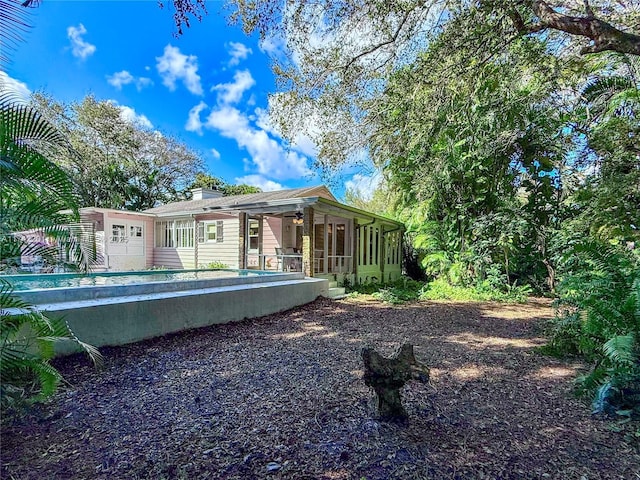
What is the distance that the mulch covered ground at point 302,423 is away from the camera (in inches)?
91.9

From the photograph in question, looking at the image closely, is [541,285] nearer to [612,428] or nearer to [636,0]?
[636,0]

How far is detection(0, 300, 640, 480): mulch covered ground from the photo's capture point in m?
2.33

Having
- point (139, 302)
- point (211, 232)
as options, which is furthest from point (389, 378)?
point (211, 232)

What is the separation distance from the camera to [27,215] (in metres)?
2.81

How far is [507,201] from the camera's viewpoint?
1104 cm

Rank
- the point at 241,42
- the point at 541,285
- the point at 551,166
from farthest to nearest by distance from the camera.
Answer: the point at 541,285 < the point at 551,166 < the point at 241,42

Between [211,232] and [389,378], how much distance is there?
516 inches

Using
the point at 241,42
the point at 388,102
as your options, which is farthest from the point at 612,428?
the point at 241,42

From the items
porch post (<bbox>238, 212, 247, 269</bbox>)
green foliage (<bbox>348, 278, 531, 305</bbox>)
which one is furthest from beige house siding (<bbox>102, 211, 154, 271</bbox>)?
green foliage (<bbox>348, 278, 531, 305</bbox>)

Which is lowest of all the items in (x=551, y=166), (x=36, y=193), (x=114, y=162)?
(x=36, y=193)

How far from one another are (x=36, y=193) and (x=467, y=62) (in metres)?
5.65

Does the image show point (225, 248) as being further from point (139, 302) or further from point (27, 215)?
point (27, 215)

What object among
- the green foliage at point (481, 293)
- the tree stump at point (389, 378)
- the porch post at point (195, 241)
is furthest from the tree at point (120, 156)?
the tree stump at point (389, 378)

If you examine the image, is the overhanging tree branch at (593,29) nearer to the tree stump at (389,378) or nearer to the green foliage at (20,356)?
the tree stump at (389,378)
